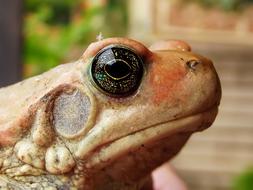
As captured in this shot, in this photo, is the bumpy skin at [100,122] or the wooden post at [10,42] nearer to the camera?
the bumpy skin at [100,122]

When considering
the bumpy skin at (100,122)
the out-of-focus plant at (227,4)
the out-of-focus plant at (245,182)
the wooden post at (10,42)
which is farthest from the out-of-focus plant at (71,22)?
the bumpy skin at (100,122)

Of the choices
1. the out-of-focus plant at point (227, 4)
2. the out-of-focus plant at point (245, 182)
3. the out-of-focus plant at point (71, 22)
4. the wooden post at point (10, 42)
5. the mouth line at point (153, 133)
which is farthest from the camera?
the out-of-focus plant at point (227, 4)

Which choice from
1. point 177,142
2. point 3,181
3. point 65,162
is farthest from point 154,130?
point 3,181

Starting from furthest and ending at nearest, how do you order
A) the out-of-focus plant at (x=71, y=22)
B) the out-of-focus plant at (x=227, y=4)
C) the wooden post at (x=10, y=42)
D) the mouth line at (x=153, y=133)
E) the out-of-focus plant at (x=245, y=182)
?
the out-of-focus plant at (x=227, y=4) → the out-of-focus plant at (x=71, y=22) → the out-of-focus plant at (x=245, y=182) → the wooden post at (x=10, y=42) → the mouth line at (x=153, y=133)

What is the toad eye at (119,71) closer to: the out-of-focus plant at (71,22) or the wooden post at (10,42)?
the wooden post at (10,42)

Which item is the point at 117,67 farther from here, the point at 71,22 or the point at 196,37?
the point at 196,37

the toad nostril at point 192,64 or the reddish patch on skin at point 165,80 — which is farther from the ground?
→ the toad nostril at point 192,64

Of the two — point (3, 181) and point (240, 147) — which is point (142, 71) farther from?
point (240, 147)

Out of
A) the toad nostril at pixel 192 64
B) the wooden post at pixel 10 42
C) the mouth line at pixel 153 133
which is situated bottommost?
the wooden post at pixel 10 42
